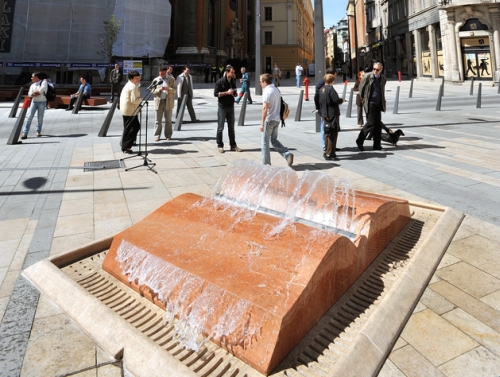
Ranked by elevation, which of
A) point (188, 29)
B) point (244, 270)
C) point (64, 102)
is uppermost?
point (188, 29)

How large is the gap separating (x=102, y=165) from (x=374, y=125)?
6.10 m

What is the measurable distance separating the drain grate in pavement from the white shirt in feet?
10.5

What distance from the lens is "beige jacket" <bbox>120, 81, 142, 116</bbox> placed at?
7672 millimetres

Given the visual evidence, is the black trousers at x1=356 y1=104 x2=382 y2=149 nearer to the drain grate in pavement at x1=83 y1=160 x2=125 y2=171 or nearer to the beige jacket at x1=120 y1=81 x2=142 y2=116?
the beige jacket at x1=120 y1=81 x2=142 y2=116

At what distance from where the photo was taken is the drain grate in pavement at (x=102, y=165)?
7.04m

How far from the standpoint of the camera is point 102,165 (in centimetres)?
729

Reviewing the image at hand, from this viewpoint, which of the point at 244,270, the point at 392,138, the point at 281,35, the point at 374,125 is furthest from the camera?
the point at 281,35

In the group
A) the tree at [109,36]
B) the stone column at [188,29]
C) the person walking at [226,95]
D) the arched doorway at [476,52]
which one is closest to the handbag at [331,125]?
the person walking at [226,95]

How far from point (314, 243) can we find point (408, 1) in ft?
161

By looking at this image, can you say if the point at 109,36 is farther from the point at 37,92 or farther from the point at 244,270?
the point at 244,270

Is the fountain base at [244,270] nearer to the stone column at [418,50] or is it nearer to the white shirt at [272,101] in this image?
the white shirt at [272,101]

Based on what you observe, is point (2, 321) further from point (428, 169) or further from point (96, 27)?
point (96, 27)

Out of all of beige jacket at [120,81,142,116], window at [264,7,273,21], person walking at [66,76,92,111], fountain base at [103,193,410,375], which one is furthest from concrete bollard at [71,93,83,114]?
window at [264,7,273,21]

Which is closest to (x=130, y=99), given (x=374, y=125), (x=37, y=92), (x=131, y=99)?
(x=131, y=99)
